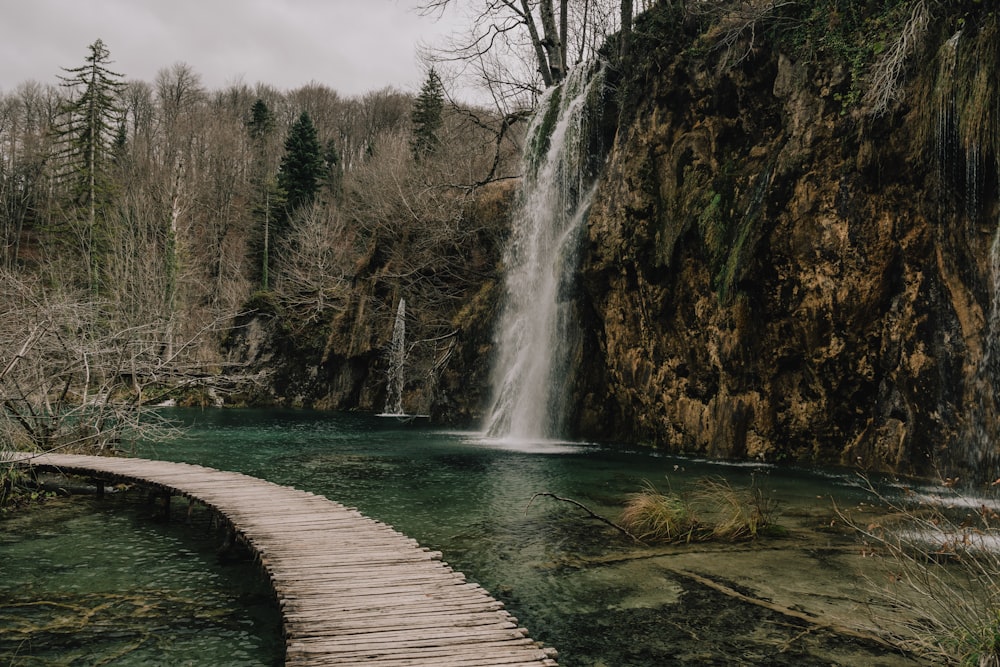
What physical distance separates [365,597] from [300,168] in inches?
1710

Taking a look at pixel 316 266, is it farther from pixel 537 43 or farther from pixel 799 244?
pixel 799 244

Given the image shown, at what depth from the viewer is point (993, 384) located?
36.2ft

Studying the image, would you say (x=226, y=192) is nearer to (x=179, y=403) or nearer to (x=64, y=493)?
(x=179, y=403)

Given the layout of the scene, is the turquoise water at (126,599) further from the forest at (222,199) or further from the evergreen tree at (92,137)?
the evergreen tree at (92,137)

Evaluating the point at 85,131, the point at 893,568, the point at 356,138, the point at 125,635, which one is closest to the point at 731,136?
the point at 893,568

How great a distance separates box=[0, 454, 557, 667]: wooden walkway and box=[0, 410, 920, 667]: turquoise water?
49 cm

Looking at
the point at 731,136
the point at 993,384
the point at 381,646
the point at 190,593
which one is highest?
the point at 731,136

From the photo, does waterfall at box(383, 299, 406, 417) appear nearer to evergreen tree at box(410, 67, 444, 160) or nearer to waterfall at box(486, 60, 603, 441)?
waterfall at box(486, 60, 603, 441)

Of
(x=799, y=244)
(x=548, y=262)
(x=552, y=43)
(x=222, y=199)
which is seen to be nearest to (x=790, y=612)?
(x=799, y=244)

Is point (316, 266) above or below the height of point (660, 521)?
above

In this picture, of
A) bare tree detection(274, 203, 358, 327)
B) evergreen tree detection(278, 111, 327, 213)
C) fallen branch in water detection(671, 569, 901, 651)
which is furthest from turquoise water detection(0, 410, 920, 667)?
evergreen tree detection(278, 111, 327, 213)

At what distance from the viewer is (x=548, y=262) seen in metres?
20.7

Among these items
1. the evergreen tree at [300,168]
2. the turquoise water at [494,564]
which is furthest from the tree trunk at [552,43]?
the evergreen tree at [300,168]

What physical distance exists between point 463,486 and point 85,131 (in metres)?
32.7
